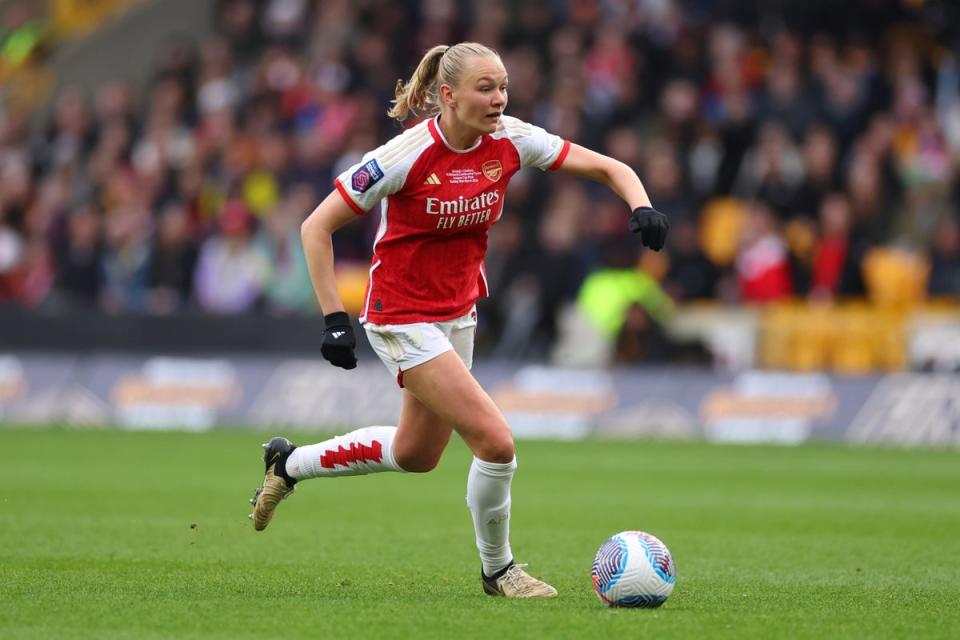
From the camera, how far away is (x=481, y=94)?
22.8 ft

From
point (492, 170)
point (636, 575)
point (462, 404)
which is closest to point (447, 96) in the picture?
point (492, 170)

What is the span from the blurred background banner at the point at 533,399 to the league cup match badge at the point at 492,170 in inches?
389

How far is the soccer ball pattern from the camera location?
6.67 m

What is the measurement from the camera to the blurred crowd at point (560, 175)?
1784 centimetres

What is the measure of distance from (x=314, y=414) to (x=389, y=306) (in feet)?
35.3

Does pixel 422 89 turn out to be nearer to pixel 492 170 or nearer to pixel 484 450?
pixel 492 170

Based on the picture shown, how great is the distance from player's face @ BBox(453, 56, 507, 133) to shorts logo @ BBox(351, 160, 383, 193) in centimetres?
42

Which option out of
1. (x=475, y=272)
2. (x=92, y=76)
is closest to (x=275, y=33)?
(x=92, y=76)

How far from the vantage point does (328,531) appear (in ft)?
32.2

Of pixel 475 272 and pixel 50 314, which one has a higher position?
pixel 475 272

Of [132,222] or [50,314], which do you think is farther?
[132,222]

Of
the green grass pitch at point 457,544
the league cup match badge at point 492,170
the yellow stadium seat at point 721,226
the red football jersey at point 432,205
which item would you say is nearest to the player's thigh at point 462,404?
the red football jersey at point 432,205

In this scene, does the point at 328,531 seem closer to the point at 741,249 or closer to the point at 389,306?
the point at 389,306

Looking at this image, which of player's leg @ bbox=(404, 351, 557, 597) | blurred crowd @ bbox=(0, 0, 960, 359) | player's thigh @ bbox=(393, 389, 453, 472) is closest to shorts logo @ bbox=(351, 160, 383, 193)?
player's leg @ bbox=(404, 351, 557, 597)
